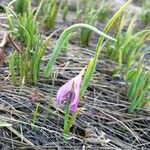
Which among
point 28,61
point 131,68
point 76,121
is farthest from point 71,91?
point 131,68

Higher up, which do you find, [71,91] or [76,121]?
[71,91]

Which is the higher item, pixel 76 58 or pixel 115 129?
pixel 76 58

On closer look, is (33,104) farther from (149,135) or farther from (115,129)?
(149,135)

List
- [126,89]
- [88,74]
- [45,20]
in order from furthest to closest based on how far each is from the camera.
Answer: [45,20], [126,89], [88,74]

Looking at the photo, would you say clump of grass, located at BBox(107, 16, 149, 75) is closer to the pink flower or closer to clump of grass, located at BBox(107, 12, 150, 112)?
clump of grass, located at BBox(107, 12, 150, 112)

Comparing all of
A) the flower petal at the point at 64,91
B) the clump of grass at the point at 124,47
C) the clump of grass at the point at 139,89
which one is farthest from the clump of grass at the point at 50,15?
the flower petal at the point at 64,91

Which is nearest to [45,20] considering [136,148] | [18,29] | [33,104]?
[18,29]

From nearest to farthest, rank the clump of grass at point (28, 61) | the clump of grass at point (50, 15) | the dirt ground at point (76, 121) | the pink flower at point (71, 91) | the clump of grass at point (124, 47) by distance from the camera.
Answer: the pink flower at point (71, 91), the dirt ground at point (76, 121), the clump of grass at point (28, 61), the clump of grass at point (124, 47), the clump of grass at point (50, 15)

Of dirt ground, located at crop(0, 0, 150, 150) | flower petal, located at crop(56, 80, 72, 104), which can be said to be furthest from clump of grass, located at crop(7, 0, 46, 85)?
flower petal, located at crop(56, 80, 72, 104)

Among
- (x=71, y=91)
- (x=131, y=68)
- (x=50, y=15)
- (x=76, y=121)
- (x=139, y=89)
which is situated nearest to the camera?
(x=71, y=91)

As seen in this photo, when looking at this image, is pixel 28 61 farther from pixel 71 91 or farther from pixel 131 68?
pixel 131 68

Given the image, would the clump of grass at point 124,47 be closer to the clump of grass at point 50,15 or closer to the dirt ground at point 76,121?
the dirt ground at point 76,121
